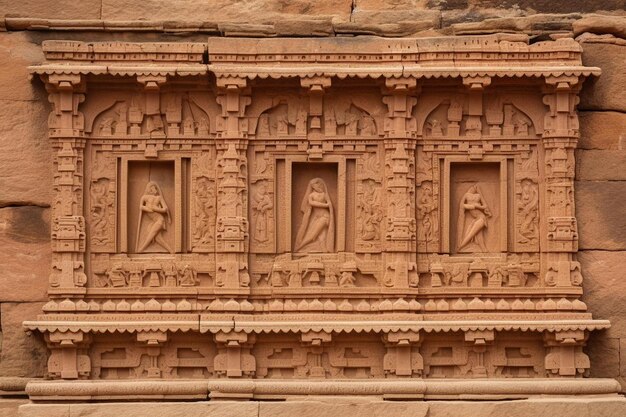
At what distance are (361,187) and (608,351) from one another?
2.38 m

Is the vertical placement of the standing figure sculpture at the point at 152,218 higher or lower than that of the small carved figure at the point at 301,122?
lower

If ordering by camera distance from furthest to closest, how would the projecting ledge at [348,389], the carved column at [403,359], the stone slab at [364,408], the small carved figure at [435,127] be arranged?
1. the small carved figure at [435,127]
2. the carved column at [403,359]
3. the projecting ledge at [348,389]
4. the stone slab at [364,408]

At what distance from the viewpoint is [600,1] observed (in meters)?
10.1

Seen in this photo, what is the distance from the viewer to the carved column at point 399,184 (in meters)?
9.63

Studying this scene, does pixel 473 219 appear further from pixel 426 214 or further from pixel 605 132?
pixel 605 132

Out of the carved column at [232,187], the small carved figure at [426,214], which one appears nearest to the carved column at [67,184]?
the carved column at [232,187]

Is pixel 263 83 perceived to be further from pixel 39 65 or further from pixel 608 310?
pixel 608 310

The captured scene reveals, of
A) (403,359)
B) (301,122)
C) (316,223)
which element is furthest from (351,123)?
(403,359)

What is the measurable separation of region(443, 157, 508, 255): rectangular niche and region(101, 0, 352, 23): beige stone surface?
5.38ft

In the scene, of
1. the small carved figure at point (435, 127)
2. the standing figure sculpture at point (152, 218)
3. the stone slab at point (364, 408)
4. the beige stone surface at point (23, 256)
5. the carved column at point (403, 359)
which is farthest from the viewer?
the small carved figure at point (435, 127)

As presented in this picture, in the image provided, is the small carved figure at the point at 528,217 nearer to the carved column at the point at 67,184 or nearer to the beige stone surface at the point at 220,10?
the beige stone surface at the point at 220,10

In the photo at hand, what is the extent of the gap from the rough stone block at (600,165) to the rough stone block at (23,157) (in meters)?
4.32

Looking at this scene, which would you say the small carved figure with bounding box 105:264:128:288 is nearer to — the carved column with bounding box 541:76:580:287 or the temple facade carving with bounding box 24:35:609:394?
the temple facade carving with bounding box 24:35:609:394

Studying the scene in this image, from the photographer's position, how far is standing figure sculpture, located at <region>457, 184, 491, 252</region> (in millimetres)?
9805
